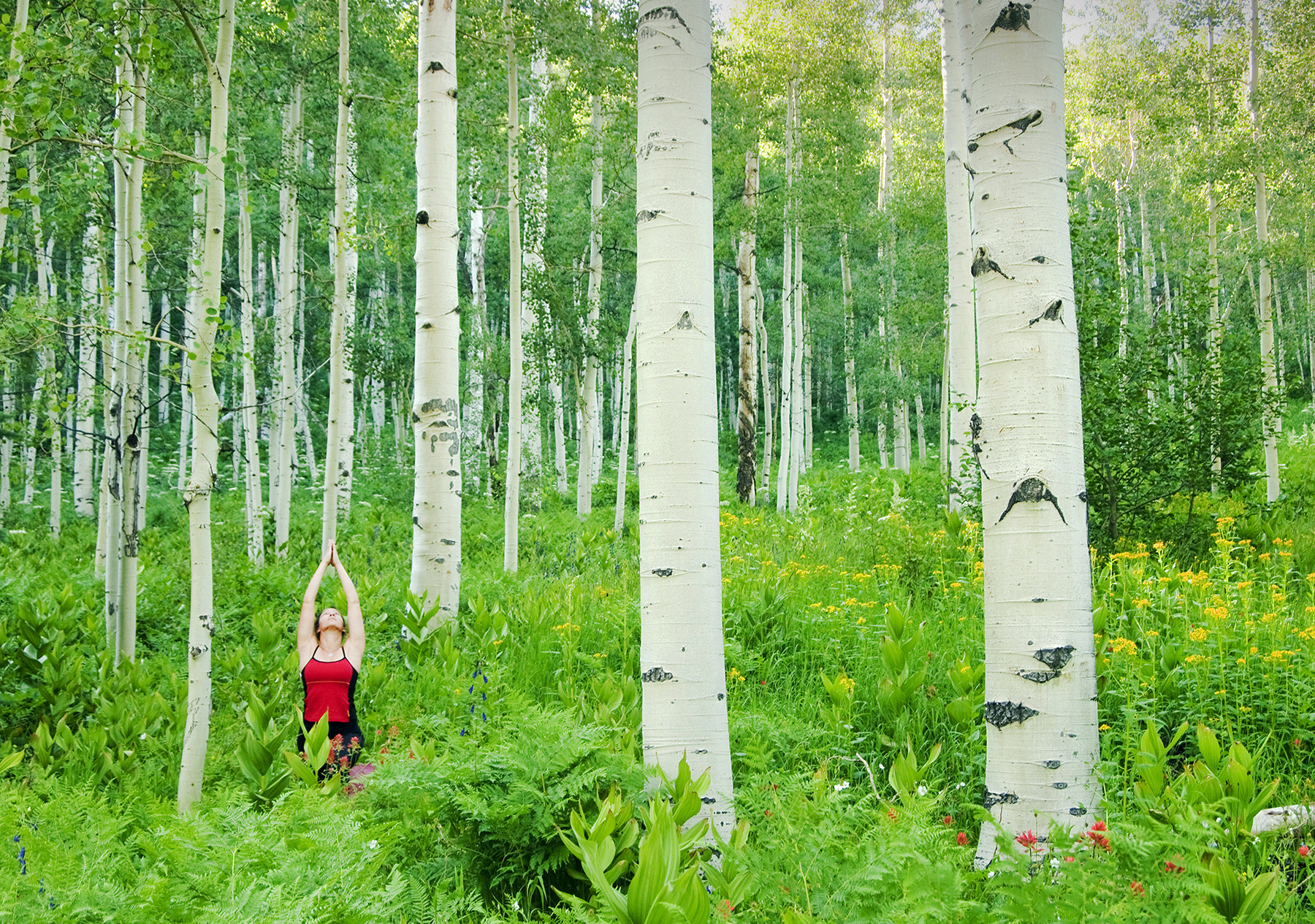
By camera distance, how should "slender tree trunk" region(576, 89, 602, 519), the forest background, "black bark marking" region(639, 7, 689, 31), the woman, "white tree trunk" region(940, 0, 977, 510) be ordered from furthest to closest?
"slender tree trunk" region(576, 89, 602, 519)
"white tree trunk" region(940, 0, 977, 510)
the woman
"black bark marking" region(639, 7, 689, 31)
the forest background

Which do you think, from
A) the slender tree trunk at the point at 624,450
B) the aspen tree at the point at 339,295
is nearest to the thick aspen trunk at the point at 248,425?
the aspen tree at the point at 339,295

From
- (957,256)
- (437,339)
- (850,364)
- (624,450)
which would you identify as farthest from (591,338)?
A: (850,364)

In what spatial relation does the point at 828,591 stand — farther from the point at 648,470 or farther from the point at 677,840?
the point at 677,840

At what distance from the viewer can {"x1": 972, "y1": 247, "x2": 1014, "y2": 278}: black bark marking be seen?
2441 mm

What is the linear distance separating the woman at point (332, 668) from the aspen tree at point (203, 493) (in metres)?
0.54

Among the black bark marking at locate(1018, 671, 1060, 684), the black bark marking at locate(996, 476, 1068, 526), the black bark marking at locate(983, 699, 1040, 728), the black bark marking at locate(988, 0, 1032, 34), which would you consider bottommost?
the black bark marking at locate(983, 699, 1040, 728)

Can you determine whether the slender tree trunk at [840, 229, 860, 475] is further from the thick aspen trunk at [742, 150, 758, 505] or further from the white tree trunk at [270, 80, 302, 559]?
the white tree trunk at [270, 80, 302, 559]

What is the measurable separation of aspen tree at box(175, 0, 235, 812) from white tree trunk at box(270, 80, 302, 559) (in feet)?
18.1

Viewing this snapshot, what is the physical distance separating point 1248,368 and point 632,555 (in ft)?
22.2

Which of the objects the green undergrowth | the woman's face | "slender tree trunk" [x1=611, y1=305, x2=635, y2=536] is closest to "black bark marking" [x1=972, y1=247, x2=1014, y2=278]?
the green undergrowth

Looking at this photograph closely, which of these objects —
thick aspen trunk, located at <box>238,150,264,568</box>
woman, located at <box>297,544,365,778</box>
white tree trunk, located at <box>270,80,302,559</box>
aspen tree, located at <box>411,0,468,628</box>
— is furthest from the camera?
white tree trunk, located at <box>270,80,302,559</box>

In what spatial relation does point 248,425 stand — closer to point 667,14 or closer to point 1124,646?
point 667,14

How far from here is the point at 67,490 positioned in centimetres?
1994

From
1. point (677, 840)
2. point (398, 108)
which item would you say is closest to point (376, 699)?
point (677, 840)
